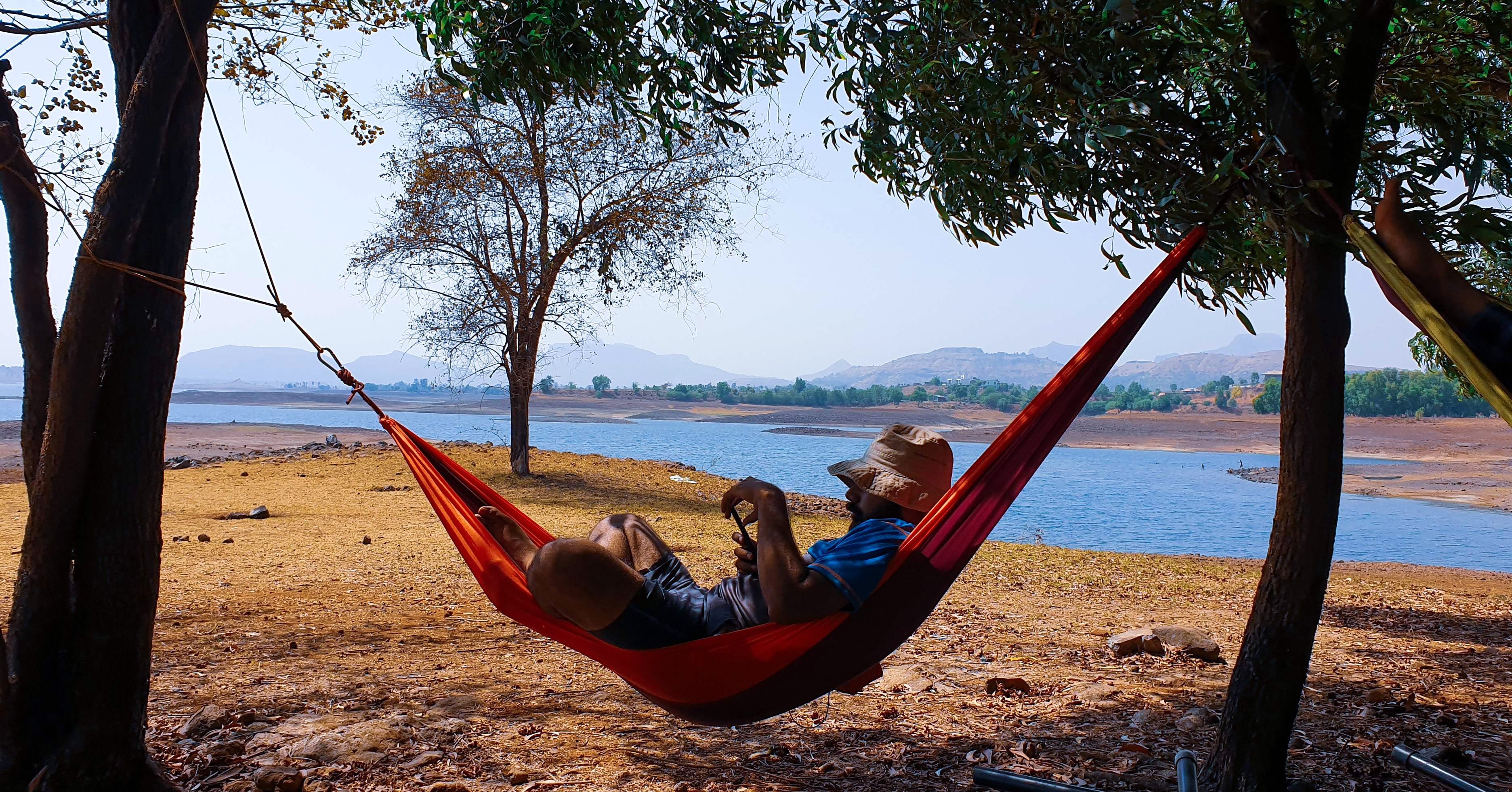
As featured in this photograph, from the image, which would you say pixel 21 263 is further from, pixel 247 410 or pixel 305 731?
pixel 247 410

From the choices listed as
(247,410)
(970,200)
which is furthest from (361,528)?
(247,410)

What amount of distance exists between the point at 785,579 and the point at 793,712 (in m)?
1.37

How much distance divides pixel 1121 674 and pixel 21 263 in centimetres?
380

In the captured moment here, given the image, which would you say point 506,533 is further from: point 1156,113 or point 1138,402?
point 1138,402

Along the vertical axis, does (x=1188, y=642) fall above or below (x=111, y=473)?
below

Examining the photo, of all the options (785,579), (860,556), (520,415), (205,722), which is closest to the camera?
(785,579)

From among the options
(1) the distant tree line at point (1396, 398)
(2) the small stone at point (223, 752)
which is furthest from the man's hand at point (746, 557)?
(1) the distant tree line at point (1396, 398)

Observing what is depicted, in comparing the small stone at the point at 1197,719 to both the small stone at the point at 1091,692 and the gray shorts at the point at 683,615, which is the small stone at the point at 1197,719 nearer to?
the small stone at the point at 1091,692

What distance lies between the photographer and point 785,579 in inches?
74.6

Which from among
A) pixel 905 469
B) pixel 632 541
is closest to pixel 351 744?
pixel 632 541

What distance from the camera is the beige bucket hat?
7.17 ft

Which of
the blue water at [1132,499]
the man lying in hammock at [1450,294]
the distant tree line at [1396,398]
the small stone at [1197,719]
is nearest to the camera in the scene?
the man lying in hammock at [1450,294]

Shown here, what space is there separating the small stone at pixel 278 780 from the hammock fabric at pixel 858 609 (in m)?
0.69

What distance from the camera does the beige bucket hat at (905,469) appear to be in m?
2.19
